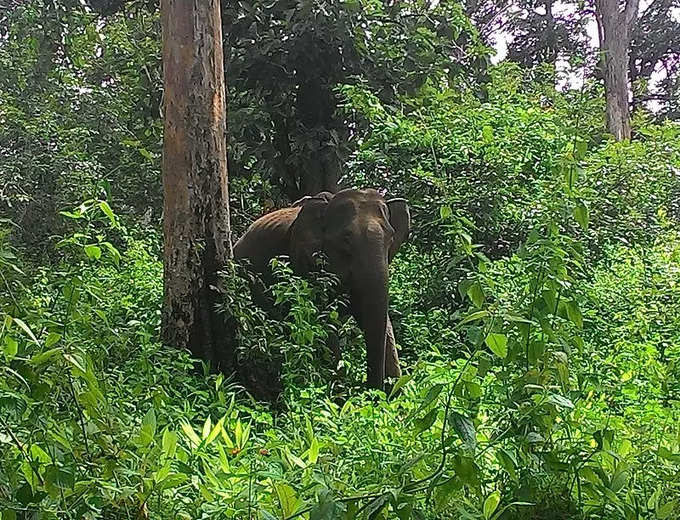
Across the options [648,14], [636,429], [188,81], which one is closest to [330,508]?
[636,429]

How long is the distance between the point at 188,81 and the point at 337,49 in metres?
3.08

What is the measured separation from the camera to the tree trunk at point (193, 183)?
545cm

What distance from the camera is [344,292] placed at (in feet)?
19.2

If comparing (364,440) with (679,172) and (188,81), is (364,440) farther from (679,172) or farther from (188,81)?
(679,172)

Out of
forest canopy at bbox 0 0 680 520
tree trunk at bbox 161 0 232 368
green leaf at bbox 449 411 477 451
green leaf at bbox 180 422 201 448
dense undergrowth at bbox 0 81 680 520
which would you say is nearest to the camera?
green leaf at bbox 449 411 477 451

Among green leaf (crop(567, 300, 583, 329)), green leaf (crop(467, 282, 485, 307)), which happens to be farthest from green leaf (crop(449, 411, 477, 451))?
green leaf (crop(567, 300, 583, 329))

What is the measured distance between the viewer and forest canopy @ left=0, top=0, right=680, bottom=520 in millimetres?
2344

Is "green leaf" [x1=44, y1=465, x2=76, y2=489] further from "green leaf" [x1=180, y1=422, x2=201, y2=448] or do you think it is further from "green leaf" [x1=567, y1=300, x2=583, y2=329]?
"green leaf" [x1=567, y1=300, x2=583, y2=329]

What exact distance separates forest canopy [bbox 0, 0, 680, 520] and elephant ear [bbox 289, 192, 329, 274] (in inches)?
4.9

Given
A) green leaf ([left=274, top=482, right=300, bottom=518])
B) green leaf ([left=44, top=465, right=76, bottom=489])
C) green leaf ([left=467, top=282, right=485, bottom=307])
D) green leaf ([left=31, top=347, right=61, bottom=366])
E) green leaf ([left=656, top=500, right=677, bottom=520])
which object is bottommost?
green leaf ([left=656, top=500, right=677, bottom=520])

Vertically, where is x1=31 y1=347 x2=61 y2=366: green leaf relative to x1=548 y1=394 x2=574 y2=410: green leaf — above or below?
above

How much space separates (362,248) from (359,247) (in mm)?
25

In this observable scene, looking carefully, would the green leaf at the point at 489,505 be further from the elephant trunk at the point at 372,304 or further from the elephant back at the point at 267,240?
the elephant back at the point at 267,240

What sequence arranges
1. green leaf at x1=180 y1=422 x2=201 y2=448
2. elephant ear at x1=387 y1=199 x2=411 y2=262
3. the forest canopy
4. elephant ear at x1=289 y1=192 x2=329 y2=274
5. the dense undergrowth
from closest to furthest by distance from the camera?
the dense undergrowth < the forest canopy < green leaf at x1=180 y1=422 x2=201 y2=448 < elephant ear at x1=289 y1=192 x2=329 y2=274 < elephant ear at x1=387 y1=199 x2=411 y2=262
